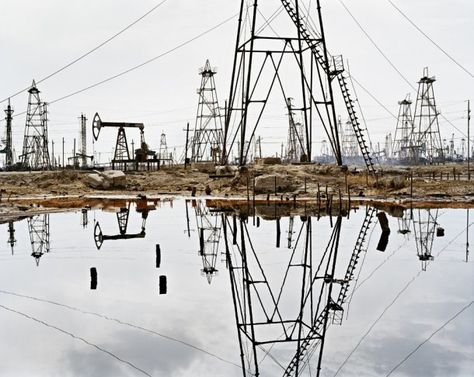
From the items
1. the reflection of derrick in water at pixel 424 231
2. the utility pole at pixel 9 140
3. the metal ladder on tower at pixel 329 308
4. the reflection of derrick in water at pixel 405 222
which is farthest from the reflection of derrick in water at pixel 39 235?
the utility pole at pixel 9 140

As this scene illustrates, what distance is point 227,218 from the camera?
75.3 ft

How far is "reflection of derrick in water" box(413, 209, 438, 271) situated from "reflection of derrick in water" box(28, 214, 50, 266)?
928cm

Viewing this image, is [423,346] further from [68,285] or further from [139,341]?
[68,285]

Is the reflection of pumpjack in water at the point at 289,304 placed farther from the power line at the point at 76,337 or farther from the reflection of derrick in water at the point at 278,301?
the power line at the point at 76,337

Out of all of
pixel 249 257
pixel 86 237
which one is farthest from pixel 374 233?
pixel 86 237

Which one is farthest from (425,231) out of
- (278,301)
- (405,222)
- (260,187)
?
(260,187)

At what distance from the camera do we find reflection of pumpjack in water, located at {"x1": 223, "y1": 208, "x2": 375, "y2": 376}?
744 centimetres

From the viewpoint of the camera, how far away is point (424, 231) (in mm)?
18344

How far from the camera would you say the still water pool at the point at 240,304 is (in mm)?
6953

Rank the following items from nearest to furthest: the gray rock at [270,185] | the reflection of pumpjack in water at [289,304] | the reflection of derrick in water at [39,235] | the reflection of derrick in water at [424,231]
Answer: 1. the reflection of pumpjack in water at [289,304]
2. the reflection of derrick in water at [424,231]
3. the reflection of derrick in water at [39,235]
4. the gray rock at [270,185]

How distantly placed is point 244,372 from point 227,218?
53.7 feet

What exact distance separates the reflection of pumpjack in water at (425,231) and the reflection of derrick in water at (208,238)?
15.2ft

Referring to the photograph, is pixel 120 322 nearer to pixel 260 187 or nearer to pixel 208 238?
pixel 208 238

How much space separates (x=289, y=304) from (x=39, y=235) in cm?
1165
